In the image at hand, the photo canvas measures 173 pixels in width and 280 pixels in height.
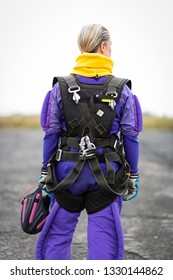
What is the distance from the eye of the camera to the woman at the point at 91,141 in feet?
10.1

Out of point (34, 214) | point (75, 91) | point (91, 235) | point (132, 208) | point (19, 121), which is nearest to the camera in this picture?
point (75, 91)

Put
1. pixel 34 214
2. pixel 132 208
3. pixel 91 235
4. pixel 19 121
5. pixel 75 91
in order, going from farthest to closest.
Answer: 1. pixel 19 121
2. pixel 132 208
3. pixel 34 214
4. pixel 91 235
5. pixel 75 91

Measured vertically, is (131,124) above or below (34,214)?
above

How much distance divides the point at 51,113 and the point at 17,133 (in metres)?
10.5

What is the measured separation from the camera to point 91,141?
308cm

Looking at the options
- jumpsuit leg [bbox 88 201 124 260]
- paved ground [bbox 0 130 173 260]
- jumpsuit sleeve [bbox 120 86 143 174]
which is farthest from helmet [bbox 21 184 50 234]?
paved ground [bbox 0 130 173 260]

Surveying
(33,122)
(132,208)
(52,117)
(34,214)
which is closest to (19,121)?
(33,122)

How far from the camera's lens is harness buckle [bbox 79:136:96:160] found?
10.00 feet

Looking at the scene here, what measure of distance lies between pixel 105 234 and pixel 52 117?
97cm

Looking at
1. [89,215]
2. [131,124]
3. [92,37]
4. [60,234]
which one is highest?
[92,37]

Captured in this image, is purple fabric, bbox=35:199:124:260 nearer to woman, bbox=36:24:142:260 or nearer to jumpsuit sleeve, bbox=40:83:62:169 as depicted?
woman, bbox=36:24:142:260

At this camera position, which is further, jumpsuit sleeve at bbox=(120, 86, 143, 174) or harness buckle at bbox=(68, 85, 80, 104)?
jumpsuit sleeve at bbox=(120, 86, 143, 174)

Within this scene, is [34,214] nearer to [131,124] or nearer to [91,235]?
[91,235]
